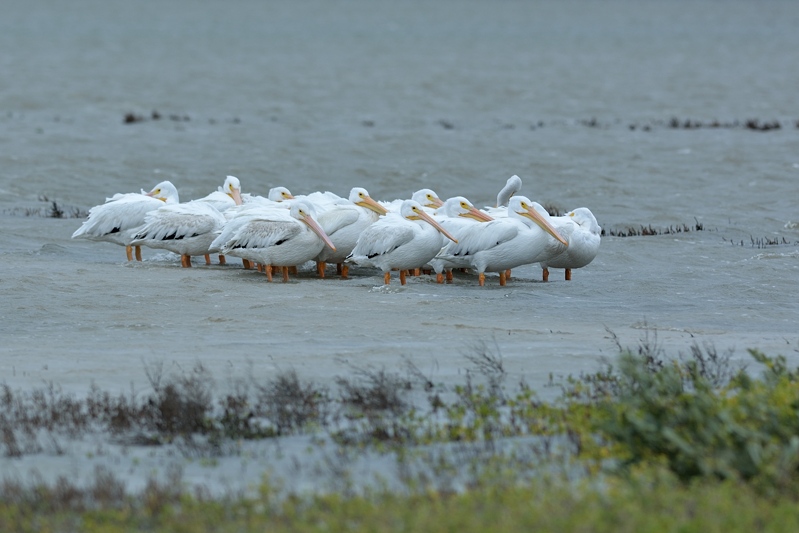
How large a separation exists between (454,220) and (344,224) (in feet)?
3.50

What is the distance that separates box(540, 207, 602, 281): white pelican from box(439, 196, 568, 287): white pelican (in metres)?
0.16

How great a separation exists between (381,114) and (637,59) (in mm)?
30216

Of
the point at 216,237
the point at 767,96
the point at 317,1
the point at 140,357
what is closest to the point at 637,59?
the point at 767,96

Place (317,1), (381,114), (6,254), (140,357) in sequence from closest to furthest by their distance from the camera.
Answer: (140,357), (6,254), (381,114), (317,1)

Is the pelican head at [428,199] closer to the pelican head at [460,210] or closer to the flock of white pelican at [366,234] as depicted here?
the flock of white pelican at [366,234]

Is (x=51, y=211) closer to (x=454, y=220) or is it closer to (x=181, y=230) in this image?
(x=181, y=230)

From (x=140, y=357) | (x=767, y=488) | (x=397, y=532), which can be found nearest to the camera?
(x=397, y=532)

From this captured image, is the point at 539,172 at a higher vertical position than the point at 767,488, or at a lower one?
higher

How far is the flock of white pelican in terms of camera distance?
11719 mm

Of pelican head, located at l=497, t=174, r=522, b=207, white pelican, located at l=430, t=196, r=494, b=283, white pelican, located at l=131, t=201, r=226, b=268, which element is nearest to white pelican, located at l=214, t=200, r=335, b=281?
white pelican, located at l=131, t=201, r=226, b=268

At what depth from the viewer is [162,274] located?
12.1 meters

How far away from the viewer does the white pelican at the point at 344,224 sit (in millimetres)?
12422

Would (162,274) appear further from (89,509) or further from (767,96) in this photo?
(767,96)

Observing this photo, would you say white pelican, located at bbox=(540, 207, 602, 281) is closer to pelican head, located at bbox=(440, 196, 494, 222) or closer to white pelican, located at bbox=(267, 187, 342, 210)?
Result: pelican head, located at bbox=(440, 196, 494, 222)
